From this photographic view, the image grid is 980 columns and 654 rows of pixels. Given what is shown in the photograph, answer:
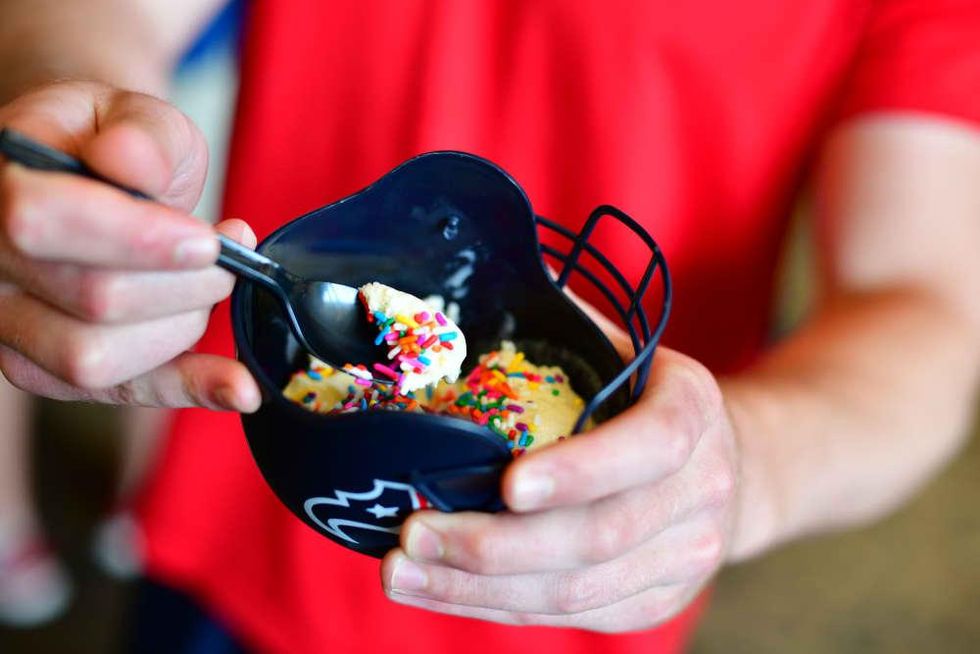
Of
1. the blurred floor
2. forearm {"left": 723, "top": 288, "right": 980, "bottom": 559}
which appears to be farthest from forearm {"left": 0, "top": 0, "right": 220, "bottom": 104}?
the blurred floor

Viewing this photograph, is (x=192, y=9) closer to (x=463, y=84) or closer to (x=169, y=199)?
(x=463, y=84)

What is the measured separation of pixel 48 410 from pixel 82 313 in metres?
1.48

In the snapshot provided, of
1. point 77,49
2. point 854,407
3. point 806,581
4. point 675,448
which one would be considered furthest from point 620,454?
point 806,581

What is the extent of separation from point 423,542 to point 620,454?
125mm

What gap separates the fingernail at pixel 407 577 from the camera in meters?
0.51

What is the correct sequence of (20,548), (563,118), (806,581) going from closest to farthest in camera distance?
(563,118) → (20,548) → (806,581)

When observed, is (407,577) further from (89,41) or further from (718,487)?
(89,41)

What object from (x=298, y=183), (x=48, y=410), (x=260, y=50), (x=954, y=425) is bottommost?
(x=48, y=410)

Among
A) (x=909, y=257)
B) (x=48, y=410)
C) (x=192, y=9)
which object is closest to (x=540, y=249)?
(x=909, y=257)

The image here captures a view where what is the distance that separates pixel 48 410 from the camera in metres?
1.75

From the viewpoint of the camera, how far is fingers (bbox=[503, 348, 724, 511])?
455 mm

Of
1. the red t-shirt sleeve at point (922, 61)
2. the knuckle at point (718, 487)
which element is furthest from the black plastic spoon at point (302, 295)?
the red t-shirt sleeve at point (922, 61)

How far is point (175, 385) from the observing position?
516 mm

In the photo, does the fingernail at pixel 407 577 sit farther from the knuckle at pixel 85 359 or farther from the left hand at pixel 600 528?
the knuckle at pixel 85 359
